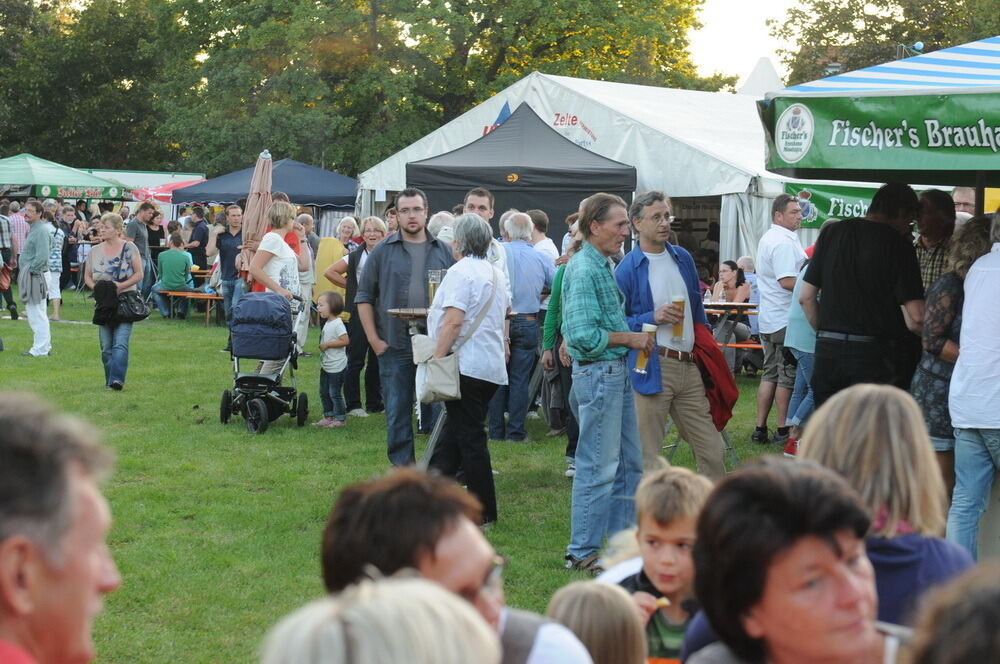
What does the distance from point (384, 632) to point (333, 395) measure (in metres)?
9.66

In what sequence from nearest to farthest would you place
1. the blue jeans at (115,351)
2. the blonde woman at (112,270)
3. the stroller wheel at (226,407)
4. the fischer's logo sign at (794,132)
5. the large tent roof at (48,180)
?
1. the fischer's logo sign at (794,132)
2. the stroller wheel at (226,407)
3. the blonde woman at (112,270)
4. the blue jeans at (115,351)
5. the large tent roof at (48,180)

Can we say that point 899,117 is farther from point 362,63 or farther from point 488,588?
point 362,63

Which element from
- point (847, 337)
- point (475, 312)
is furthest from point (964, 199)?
point (475, 312)

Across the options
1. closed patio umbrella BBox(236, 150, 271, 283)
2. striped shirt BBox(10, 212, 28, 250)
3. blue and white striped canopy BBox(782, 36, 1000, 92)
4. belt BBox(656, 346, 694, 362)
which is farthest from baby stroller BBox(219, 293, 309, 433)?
striped shirt BBox(10, 212, 28, 250)

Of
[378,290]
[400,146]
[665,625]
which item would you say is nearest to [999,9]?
[400,146]

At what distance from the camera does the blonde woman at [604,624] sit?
2891mm

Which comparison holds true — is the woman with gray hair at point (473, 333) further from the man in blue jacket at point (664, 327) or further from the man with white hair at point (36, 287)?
the man with white hair at point (36, 287)

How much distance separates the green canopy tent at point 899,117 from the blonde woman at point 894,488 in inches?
107

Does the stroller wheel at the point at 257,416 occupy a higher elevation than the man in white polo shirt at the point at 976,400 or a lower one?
lower

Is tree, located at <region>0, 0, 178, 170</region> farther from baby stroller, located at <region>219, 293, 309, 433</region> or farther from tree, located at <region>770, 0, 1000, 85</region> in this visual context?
baby stroller, located at <region>219, 293, 309, 433</region>

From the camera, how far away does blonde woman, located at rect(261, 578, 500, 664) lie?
1320mm

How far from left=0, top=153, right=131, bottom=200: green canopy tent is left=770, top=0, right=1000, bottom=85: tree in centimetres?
2219

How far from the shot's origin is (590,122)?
19.3 metres

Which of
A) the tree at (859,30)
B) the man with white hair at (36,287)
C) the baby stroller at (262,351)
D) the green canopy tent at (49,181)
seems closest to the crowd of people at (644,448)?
the baby stroller at (262,351)
